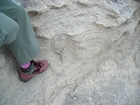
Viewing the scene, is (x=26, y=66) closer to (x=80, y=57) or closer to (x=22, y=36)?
(x=22, y=36)

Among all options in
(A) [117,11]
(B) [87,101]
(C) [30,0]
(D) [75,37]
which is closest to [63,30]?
(D) [75,37]

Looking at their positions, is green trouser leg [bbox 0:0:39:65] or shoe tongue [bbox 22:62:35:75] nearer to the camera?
green trouser leg [bbox 0:0:39:65]

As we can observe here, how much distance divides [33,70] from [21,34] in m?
0.27

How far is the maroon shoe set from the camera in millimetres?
1184

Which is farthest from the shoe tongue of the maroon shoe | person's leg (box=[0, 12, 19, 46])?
person's leg (box=[0, 12, 19, 46])

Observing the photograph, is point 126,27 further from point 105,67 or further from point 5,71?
point 5,71

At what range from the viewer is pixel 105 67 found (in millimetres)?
1513

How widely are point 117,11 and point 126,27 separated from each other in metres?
0.16

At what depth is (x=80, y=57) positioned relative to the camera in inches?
54.2

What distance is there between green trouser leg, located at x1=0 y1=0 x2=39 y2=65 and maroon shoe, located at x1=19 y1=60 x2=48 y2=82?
0.12 m

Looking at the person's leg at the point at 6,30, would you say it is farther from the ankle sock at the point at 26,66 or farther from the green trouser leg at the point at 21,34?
the ankle sock at the point at 26,66

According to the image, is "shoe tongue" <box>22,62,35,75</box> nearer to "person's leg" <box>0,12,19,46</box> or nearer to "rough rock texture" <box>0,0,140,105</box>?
"rough rock texture" <box>0,0,140,105</box>

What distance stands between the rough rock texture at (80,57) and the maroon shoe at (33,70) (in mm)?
37

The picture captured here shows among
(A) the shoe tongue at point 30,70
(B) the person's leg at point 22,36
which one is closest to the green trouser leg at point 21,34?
(B) the person's leg at point 22,36
